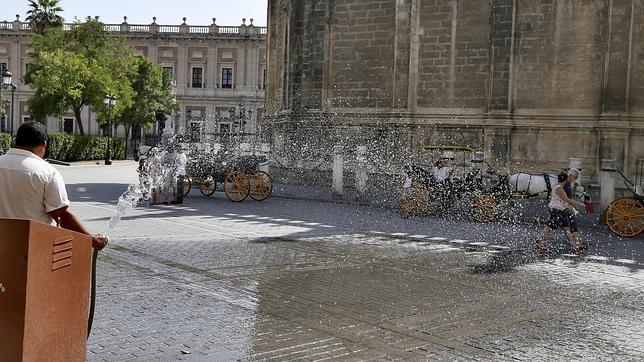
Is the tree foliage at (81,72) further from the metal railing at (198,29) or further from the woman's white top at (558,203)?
the woman's white top at (558,203)

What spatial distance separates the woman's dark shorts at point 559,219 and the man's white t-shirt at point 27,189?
9.69 m

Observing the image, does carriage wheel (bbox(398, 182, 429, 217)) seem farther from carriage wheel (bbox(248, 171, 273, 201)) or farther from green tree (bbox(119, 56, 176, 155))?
green tree (bbox(119, 56, 176, 155))

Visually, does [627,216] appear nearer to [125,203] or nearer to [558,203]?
[558,203]

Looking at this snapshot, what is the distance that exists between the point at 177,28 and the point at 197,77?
17.3 ft

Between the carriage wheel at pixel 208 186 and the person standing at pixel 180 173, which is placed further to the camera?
the carriage wheel at pixel 208 186

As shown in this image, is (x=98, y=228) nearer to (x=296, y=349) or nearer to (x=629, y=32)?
(x=296, y=349)

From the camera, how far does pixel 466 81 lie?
23.7 meters

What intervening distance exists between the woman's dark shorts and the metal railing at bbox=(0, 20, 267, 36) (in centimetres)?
6356

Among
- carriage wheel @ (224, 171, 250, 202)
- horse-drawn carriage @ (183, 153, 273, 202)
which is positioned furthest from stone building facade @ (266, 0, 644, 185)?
carriage wheel @ (224, 171, 250, 202)

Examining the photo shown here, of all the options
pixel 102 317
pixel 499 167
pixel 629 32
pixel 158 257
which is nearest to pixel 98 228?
pixel 158 257

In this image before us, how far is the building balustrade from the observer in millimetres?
73375

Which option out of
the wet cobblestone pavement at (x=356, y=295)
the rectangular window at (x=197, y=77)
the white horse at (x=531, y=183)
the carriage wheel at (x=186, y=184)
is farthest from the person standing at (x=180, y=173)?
the rectangular window at (x=197, y=77)

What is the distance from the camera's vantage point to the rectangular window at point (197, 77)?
74875 millimetres

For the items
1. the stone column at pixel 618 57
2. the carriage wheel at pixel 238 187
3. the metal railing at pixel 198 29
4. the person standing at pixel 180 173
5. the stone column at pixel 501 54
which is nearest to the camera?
the person standing at pixel 180 173
